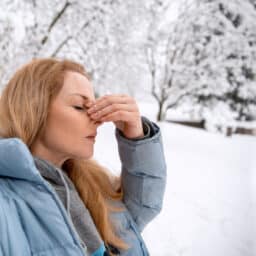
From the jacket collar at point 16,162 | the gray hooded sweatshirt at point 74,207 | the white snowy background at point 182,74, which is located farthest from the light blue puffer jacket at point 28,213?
the white snowy background at point 182,74

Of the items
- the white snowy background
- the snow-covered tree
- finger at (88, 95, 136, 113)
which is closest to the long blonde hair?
finger at (88, 95, 136, 113)

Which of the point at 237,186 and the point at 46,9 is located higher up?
the point at 46,9

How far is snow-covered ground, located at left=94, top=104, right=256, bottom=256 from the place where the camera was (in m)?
3.58

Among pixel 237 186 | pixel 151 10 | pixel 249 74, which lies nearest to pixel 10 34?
pixel 151 10

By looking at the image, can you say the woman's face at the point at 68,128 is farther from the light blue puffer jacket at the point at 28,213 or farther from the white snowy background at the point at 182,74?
the white snowy background at the point at 182,74

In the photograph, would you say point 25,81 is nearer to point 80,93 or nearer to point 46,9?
point 80,93

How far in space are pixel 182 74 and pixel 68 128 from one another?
11.6m

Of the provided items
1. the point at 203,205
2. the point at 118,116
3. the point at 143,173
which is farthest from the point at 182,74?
the point at 118,116

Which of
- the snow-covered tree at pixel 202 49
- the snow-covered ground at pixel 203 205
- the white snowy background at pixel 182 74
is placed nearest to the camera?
the snow-covered ground at pixel 203 205

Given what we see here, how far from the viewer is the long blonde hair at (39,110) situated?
1.07 meters

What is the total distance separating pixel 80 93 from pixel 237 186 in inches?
217

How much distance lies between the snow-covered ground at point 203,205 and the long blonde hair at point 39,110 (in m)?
2.32

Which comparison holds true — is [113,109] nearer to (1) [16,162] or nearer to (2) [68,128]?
(2) [68,128]

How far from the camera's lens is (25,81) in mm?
1104
